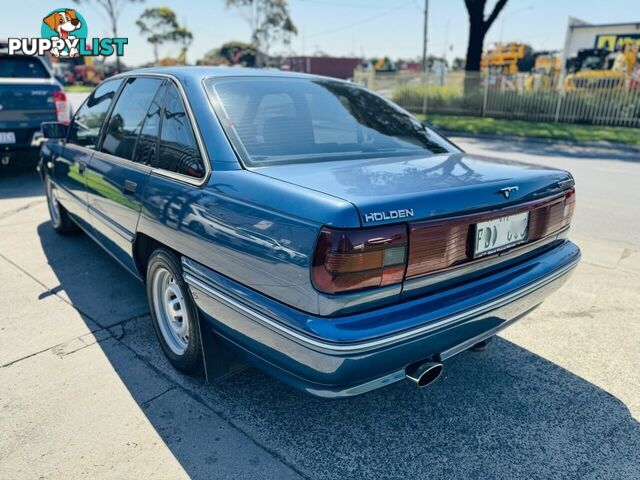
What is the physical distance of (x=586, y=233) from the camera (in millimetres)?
5129

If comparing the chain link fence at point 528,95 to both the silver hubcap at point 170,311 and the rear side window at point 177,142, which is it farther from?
the silver hubcap at point 170,311

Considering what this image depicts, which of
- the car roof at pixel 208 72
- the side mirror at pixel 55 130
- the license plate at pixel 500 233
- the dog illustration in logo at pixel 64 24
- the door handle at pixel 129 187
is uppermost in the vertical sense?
the dog illustration in logo at pixel 64 24

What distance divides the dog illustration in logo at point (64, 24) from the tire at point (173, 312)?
39.7ft

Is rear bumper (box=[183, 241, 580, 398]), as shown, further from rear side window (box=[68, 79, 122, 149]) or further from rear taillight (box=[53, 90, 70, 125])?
rear taillight (box=[53, 90, 70, 125])

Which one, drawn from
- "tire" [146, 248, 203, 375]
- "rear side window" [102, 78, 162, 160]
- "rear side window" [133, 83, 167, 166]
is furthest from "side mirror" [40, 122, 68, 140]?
"tire" [146, 248, 203, 375]

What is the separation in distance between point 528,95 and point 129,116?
55.2ft

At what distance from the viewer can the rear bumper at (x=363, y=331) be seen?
1741 millimetres

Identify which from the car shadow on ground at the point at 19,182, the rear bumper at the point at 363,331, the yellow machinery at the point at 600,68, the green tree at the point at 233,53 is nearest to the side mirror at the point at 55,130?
the rear bumper at the point at 363,331

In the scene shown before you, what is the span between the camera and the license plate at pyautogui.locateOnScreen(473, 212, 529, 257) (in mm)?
2061

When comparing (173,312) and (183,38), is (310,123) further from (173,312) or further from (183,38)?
(183,38)

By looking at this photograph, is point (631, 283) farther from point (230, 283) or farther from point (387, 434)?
point (230, 283)

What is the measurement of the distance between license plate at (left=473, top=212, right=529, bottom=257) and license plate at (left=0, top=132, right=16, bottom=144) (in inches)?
288

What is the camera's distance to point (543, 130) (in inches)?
571

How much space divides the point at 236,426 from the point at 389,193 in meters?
1.30
